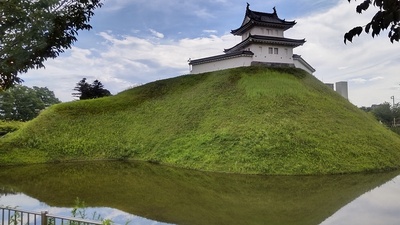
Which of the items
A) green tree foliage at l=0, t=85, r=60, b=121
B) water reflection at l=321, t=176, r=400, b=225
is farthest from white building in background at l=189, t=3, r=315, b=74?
green tree foliage at l=0, t=85, r=60, b=121

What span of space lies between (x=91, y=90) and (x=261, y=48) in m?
24.4

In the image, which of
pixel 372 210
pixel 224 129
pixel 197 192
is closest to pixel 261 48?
pixel 224 129

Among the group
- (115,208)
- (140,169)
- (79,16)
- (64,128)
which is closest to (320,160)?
(140,169)

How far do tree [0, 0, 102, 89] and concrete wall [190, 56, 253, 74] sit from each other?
26870mm

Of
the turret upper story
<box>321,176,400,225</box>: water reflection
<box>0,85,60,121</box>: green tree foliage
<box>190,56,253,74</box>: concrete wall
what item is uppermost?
the turret upper story

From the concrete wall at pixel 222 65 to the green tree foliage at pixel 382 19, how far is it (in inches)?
1146

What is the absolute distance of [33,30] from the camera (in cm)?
433

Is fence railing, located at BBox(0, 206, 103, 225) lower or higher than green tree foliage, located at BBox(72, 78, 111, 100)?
lower

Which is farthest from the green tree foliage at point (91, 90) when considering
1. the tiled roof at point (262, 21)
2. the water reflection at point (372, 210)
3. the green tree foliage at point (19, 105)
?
the water reflection at point (372, 210)

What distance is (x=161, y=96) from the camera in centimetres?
3066

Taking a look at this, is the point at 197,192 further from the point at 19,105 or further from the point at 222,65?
the point at 19,105

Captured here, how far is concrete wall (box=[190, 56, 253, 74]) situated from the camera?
31047mm

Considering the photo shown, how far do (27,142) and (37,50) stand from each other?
22143 mm

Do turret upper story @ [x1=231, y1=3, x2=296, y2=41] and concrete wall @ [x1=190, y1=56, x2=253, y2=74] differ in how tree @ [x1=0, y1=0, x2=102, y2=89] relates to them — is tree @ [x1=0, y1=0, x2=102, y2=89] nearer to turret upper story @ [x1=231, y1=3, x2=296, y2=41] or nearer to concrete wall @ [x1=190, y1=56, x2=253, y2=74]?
concrete wall @ [x1=190, y1=56, x2=253, y2=74]
